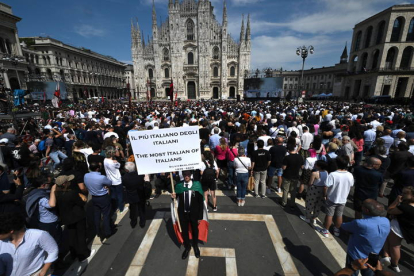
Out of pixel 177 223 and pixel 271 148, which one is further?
pixel 271 148

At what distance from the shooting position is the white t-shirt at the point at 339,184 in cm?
335

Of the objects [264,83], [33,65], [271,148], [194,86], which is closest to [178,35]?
[194,86]

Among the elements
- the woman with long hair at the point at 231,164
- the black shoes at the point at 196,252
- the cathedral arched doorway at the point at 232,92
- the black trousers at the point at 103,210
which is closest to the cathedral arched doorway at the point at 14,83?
the black trousers at the point at 103,210

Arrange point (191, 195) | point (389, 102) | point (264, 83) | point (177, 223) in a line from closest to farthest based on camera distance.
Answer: point (191, 195), point (177, 223), point (389, 102), point (264, 83)

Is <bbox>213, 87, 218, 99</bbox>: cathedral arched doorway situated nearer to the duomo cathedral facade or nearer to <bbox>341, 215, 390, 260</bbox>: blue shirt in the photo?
the duomo cathedral facade

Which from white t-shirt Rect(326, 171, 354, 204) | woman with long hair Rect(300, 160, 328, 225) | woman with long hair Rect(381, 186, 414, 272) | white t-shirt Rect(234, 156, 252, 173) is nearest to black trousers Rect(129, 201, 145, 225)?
white t-shirt Rect(234, 156, 252, 173)

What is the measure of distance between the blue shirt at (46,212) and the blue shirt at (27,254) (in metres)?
0.88

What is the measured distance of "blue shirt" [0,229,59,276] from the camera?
5.89ft

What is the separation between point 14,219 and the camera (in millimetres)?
1768

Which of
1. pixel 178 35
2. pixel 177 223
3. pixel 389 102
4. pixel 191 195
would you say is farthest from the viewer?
pixel 178 35

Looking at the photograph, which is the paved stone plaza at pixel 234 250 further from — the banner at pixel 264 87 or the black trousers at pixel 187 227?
the banner at pixel 264 87

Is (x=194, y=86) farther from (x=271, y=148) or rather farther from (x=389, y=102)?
(x=271, y=148)

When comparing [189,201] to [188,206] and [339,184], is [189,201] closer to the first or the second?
[188,206]

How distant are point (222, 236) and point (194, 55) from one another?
46751 mm
